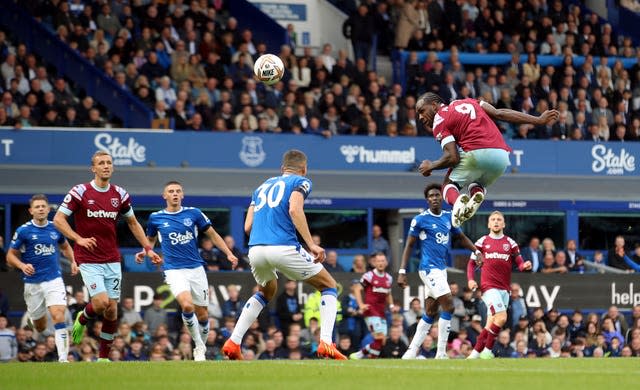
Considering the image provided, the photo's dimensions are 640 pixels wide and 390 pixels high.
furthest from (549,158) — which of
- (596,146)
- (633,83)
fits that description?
(633,83)

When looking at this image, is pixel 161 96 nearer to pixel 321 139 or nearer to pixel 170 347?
pixel 321 139

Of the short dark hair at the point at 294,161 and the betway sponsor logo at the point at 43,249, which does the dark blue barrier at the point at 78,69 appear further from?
the short dark hair at the point at 294,161

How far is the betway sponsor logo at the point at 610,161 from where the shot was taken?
2866 centimetres

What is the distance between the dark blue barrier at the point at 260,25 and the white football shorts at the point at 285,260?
53.0 feet

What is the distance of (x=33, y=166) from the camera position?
79.0ft

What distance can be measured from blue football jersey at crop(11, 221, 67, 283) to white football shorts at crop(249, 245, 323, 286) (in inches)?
172

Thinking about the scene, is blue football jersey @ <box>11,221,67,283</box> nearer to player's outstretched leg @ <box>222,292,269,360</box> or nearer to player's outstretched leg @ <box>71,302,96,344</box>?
player's outstretched leg @ <box>71,302,96,344</box>

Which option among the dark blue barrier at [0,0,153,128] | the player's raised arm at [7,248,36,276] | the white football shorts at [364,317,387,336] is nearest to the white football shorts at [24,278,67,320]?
the player's raised arm at [7,248,36,276]

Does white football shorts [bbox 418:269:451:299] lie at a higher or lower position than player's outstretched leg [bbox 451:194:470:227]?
lower

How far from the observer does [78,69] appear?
25.3 m

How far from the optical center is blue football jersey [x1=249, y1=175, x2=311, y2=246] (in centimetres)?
1311

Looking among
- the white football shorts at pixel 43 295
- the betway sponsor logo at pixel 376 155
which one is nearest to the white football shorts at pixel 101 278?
the white football shorts at pixel 43 295

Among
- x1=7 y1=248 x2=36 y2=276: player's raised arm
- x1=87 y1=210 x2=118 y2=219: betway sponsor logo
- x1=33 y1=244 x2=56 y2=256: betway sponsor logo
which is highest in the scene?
x1=87 y1=210 x2=118 y2=219: betway sponsor logo

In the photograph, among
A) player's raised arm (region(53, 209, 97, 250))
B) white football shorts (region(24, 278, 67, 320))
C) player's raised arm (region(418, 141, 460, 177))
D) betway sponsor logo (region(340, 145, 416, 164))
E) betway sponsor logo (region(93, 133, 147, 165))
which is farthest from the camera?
betway sponsor logo (region(340, 145, 416, 164))
